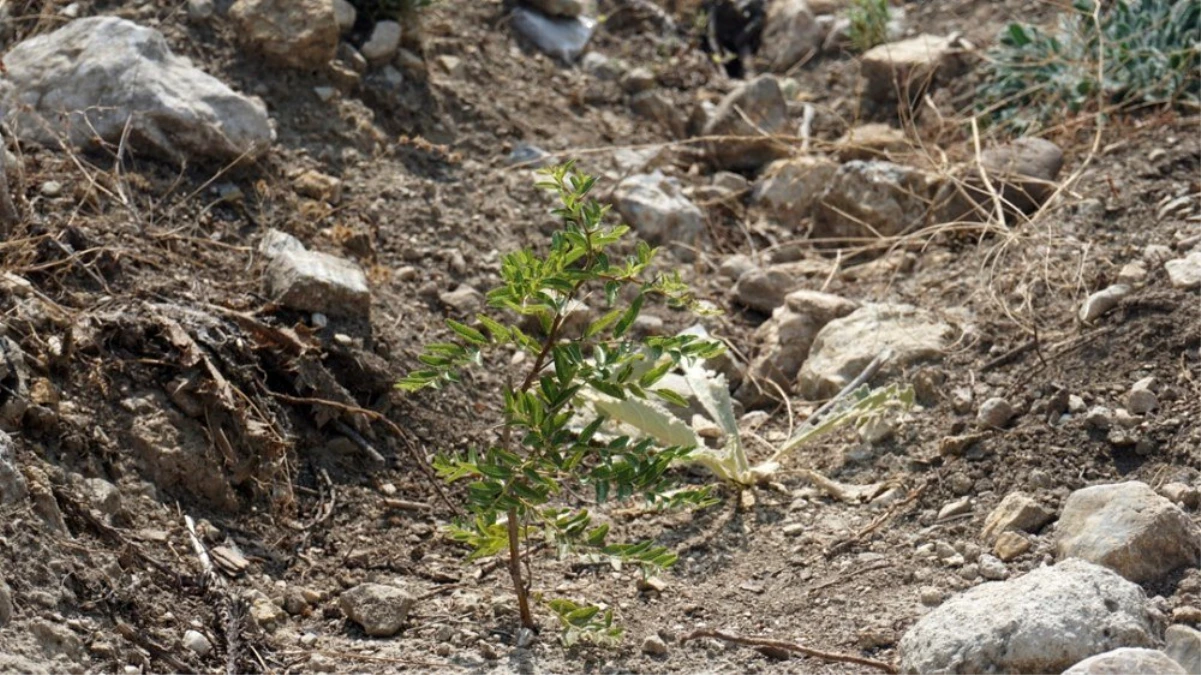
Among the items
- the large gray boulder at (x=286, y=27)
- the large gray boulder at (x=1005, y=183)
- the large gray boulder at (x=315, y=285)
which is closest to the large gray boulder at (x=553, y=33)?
the large gray boulder at (x=286, y=27)

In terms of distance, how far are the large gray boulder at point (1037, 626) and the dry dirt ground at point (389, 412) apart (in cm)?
23

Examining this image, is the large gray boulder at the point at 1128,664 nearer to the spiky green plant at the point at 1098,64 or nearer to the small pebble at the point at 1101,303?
the small pebble at the point at 1101,303

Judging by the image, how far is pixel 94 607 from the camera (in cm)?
285

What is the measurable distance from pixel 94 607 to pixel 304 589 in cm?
53

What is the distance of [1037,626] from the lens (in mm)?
2645

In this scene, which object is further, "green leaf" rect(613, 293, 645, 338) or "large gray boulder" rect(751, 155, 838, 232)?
"large gray boulder" rect(751, 155, 838, 232)

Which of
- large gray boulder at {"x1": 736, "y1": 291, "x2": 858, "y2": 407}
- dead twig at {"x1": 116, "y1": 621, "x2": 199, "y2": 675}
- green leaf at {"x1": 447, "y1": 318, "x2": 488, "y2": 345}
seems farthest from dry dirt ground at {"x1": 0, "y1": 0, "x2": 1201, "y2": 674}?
green leaf at {"x1": 447, "y1": 318, "x2": 488, "y2": 345}

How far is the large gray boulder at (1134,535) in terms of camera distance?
296 cm

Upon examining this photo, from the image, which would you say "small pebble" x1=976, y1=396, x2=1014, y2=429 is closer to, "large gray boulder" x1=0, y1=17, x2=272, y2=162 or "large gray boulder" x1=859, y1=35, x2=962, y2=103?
"large gray boulder" x1=0, y1=17, x2=272, y2=162

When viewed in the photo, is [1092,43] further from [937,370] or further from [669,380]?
[669,380]

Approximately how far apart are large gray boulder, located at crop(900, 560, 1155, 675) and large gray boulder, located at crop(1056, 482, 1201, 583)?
0.19m

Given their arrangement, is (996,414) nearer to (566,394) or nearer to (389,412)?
(566,394)

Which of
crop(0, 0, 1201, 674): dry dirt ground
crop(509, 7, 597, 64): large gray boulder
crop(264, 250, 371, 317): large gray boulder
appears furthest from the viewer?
crop(509, 7, 597, 64): large gray boulder

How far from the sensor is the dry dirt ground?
3.04 m
